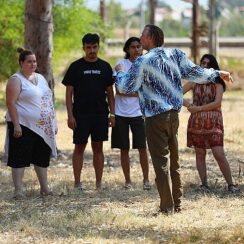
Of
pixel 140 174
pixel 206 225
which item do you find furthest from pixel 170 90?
pixel 140 174

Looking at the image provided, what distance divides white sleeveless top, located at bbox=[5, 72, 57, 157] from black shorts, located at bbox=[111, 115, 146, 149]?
0.86 meters

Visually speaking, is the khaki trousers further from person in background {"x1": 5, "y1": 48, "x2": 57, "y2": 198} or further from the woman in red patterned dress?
person in background {"x1": 5, "y1": 48, "x2": 57, "y2": 198}

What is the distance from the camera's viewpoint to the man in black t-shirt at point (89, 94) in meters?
9.77

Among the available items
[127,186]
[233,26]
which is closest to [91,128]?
[127,186]

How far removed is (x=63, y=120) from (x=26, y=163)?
37.1 feet

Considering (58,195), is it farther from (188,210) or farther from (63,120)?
(63,120)

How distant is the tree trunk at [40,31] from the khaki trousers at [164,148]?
474 cm

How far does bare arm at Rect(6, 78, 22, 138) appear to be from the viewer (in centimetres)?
921

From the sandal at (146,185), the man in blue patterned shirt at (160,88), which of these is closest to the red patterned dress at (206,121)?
the sandal at (146,185)

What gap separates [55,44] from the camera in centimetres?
2369

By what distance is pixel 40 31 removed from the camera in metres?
12.6

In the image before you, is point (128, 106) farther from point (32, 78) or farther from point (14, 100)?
point (14, 100)

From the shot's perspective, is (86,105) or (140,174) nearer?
(86,105)

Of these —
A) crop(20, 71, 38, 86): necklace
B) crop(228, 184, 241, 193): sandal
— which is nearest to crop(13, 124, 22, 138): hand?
Answer: crop(20, 71, 38, 86): necklace
